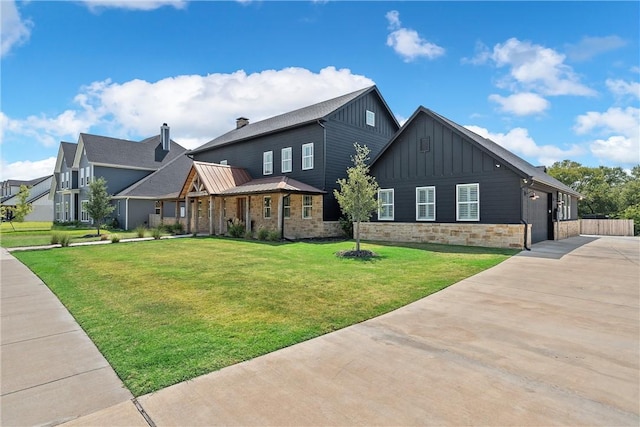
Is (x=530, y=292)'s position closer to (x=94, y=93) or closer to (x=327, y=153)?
(x=327, y=153)

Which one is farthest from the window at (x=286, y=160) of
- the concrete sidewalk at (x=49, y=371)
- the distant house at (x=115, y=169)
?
the concrete sidewalk at (x=49, y=371)

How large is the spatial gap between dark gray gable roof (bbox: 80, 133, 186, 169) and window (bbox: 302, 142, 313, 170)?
21.9 metres

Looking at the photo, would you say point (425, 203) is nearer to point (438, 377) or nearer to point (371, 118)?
point (371, 118)

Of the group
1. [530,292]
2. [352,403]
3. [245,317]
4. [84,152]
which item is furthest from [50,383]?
[84,152]

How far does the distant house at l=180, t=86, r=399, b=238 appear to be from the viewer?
19.0m

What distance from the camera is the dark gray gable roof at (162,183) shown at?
2934 centimetres

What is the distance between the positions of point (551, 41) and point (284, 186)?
13360 mm

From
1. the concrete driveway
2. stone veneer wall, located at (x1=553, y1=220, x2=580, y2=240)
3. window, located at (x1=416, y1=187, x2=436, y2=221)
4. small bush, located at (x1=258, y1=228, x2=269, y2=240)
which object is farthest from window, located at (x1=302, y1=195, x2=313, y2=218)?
the concrete driveway

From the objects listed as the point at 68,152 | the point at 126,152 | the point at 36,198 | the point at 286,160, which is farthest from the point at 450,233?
the point at 36,198

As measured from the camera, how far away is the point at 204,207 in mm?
25094

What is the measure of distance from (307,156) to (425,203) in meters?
7.80

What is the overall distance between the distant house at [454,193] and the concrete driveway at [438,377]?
831cm

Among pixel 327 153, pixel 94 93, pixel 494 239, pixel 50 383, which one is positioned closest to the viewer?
pixel 50 383

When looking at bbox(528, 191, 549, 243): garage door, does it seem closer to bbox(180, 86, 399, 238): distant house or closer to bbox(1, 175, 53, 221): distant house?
bbox(180, 86, 399, 238): distant house
